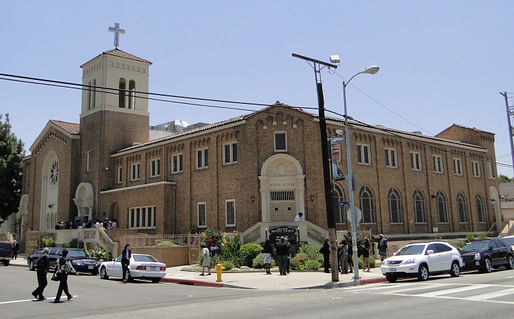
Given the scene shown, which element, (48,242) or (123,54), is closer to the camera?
(48,242)

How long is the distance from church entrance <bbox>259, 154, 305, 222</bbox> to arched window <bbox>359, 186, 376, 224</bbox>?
5855mm

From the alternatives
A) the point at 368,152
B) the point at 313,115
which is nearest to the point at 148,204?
the point at 313,115

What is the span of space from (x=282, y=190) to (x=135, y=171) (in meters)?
16.9

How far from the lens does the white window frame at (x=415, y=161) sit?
3880 centimetres

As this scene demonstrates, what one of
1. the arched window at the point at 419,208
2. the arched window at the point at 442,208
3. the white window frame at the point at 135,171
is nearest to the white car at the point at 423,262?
the arched window at the point at 419,208

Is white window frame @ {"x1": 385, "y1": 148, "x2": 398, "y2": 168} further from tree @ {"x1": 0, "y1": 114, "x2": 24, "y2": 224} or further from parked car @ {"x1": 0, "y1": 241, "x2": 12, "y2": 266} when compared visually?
tree @ {"x1": 0, "y1": 114, "x2": 24, "y2": 224}

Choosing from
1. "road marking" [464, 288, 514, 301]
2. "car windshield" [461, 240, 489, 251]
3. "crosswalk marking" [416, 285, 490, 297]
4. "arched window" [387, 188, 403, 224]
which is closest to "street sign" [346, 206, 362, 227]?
"crosswalk marking" [416, 285, 490, 297]

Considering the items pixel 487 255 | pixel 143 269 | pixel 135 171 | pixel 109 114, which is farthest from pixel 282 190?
pixel 109 114

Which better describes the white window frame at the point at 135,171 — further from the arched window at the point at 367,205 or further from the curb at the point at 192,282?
the curb at the point at 192,282

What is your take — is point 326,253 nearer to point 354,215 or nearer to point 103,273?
A: point 354,215

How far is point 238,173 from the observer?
32.7 meters

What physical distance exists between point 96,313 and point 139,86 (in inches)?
1495

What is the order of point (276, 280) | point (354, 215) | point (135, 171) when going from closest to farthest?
point (354, 215), point (276, 280), point (135, 171)

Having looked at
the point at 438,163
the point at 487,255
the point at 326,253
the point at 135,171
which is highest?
the point at 135,171
